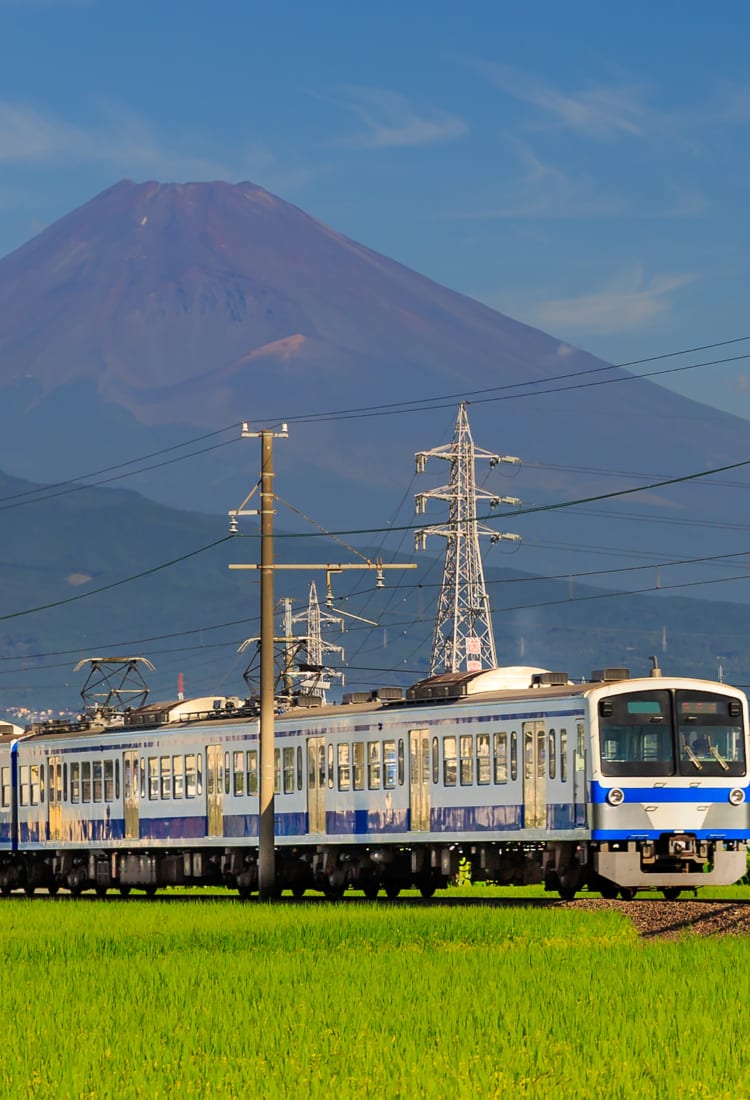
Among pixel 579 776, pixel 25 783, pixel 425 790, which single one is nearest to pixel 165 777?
pixel 25 783

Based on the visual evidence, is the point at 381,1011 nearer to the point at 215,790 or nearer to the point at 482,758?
the point at 482,758

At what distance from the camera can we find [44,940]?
30.9 meters

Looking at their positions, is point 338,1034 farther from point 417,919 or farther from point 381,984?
point 417,919

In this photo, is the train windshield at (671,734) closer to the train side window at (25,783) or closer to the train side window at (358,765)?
the train side window at (358,765)

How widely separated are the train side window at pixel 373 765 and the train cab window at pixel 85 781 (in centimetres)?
1297

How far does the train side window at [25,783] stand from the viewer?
57844 millimetres

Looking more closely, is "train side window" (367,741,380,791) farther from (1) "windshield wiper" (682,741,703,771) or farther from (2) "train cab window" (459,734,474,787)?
(1) "windshield wiper" (682,741,703,771)

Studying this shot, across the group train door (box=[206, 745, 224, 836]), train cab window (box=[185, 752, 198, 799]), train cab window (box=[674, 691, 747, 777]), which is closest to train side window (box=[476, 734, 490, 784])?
train cab window (box=[674, 691, 747, 777])

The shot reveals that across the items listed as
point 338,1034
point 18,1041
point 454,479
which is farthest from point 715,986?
point 454,479

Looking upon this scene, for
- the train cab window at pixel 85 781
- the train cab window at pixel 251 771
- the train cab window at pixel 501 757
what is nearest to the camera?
the train cab window at pixel 501 757

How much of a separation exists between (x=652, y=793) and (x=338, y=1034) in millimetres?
19644

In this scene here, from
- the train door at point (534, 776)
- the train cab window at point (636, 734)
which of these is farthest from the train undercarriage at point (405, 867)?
the train cab window at point (636, 734)

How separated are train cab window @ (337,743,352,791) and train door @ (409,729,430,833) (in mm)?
2519

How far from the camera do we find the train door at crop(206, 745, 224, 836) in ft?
159
